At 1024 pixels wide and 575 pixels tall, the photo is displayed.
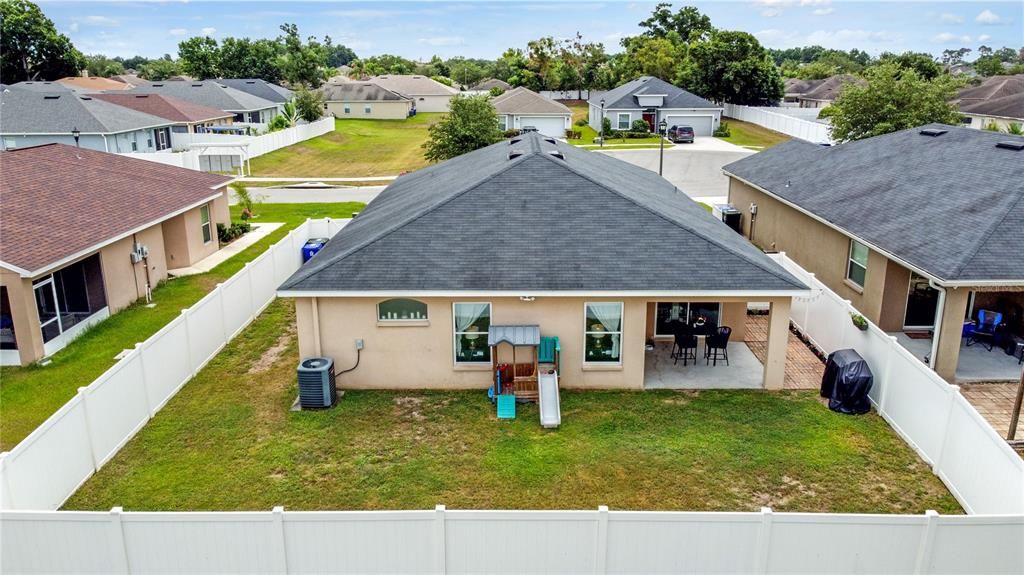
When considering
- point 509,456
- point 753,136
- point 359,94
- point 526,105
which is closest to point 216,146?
point 526,105

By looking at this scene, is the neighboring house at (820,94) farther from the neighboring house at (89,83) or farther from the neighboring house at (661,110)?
the neighboring house at (89,83)

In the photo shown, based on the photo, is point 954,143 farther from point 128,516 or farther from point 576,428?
point 128,516

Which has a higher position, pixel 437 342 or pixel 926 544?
pixel 437 342

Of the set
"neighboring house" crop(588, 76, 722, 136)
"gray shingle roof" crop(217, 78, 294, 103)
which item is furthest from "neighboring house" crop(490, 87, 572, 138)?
"gray shingle roof" crop(217, 78, 294, 103)

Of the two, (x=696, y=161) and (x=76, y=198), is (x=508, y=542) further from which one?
(x=696, y=161)

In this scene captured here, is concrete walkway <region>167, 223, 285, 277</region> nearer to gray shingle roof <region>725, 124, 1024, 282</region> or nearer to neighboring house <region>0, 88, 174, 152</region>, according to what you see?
neighboring house <region>0, 88, 174, 152</region>

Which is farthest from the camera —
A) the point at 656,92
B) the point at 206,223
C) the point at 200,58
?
the point at 200,58

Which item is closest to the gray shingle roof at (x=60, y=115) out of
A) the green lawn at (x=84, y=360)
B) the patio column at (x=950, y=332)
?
the green lawn at (x=84, y=360)

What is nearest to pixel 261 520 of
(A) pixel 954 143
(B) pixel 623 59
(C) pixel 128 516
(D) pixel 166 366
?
(C) pixel 128 516
